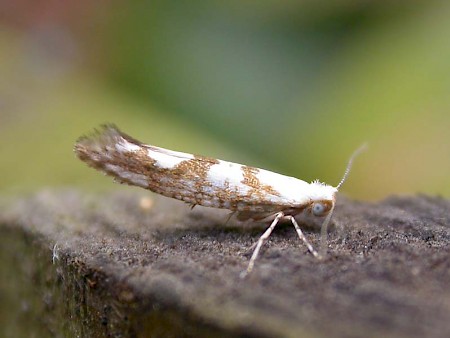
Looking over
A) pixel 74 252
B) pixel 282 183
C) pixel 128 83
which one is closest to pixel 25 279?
pixel 74 252

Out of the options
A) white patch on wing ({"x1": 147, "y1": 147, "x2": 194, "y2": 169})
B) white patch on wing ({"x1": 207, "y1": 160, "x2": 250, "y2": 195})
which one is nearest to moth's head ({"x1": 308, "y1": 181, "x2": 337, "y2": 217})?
white patch on wing ({"x1": 207, "y1": 160, "x2": 250, "y2": 195})

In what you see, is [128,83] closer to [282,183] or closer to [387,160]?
[387,160]

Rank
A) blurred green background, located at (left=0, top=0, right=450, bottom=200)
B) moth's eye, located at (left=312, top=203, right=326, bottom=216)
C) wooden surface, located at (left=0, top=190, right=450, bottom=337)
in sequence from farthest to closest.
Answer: blurred green background, located at (left=0, top=0, right=450, bottom=200), moth's eye, located at (left=312, top=203, right=326, bottom=216), wooden surface, located at (left=0, top=190, right=450, bottom=337)

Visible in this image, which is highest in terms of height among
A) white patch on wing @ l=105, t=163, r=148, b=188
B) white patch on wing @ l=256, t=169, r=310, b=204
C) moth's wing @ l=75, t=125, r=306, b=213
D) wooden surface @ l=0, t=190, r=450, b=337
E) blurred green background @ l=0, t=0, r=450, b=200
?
blurred green background @ l=0, t=0, r=450, b=200

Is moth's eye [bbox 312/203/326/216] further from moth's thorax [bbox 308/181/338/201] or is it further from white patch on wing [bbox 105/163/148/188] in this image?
A: white patch on wing [bbox 105/163/148/188]

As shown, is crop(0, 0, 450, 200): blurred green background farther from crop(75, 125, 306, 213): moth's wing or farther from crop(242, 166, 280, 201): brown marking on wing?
crop(242, 166, 280, 201): brown marking on wing

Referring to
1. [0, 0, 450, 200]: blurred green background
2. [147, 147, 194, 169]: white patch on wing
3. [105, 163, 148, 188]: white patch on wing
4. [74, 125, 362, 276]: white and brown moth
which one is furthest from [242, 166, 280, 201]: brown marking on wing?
[0, 0, 450, 200]: blurred green background

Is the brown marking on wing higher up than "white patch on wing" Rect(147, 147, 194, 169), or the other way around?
the brown marking on wing

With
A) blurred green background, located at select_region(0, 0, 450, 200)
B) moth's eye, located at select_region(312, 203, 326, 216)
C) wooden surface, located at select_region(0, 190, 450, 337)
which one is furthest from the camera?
blurred green background, located at select_region(0, 0, 450, 200)

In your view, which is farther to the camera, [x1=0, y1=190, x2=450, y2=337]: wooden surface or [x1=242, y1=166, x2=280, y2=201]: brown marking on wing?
[x1=242, y1=166, x2=280, y2=201]: brown marking on wing
